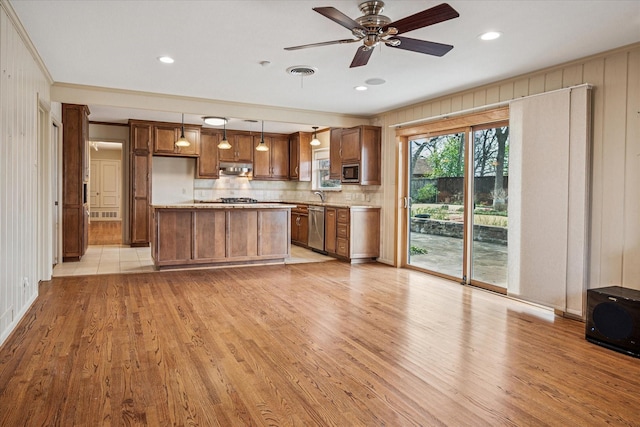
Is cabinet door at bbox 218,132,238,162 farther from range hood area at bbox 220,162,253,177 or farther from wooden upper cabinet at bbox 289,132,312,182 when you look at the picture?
wooden upper cabinet at bbox 289,132,312,182

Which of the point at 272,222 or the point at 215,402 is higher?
the point at 272,222

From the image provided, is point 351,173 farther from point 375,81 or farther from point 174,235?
point 174,235

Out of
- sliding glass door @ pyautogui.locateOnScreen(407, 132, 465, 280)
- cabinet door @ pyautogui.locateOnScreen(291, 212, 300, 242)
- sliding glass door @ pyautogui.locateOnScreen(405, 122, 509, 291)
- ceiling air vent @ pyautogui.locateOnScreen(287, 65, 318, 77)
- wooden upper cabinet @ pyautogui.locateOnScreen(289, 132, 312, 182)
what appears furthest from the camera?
wooden upper cabinet @ pyautogui.locateOnScreen(289, 132, 312, 182)

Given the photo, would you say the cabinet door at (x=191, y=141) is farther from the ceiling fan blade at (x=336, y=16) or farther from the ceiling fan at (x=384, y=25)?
the ceiling fan blade at (x=336, y=16)

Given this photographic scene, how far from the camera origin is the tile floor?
5.91 meters

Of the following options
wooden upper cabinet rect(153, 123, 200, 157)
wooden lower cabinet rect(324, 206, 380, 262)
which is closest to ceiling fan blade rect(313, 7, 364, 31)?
wooden lower cabinet rect(324, 206, 380, 262)

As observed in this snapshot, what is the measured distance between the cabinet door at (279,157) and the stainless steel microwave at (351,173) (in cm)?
284

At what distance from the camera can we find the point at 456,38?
3.57 m

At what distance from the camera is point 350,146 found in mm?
7027

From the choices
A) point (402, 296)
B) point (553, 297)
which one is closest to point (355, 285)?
point (402, 296)

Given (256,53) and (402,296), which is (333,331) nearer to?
(402,296)

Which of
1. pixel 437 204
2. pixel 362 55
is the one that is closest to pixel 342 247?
pixel 437 204

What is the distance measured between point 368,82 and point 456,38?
1.58m

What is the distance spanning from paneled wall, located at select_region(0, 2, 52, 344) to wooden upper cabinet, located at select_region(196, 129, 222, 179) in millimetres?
4292
